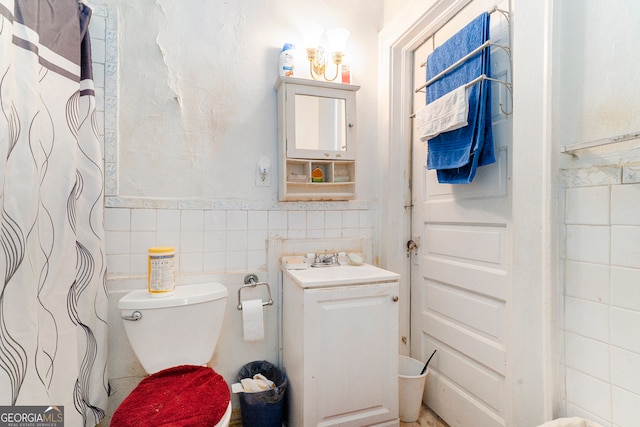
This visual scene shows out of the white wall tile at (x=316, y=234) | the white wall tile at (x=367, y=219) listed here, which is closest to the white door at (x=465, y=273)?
the white wall tile at (x=367, y=219)

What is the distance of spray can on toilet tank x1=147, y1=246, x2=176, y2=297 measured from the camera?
132 centimetres

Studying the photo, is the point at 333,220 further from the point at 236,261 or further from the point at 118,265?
the point at 118,265

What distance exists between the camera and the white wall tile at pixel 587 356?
84cm

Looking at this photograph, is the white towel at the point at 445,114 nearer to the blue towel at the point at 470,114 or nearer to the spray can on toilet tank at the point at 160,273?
the blue towel at the point at 470,114

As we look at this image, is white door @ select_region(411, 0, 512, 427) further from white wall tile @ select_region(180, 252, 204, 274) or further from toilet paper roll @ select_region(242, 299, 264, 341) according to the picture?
white wall tile @ select_region(180, 252, 204, 274)

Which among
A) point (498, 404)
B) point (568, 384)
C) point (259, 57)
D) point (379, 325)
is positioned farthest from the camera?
point (259, 57)

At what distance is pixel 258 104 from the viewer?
1649mm

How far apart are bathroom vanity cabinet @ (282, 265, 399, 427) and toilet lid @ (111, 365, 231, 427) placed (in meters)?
0.38

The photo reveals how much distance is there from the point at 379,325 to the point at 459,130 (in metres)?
0.94

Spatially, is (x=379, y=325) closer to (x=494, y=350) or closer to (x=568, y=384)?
(x=494, y=350)

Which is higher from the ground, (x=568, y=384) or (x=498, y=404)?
(x=568, y=384)

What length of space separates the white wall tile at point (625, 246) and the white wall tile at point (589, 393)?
1.12 ft

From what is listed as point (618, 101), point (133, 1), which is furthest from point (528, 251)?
point (133, 1)

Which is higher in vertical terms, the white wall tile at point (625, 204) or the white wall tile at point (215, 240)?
the white wall tile at point (625, 204)
